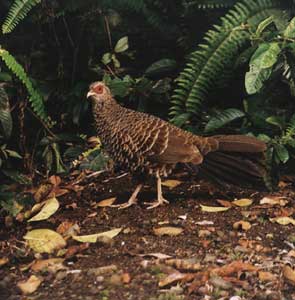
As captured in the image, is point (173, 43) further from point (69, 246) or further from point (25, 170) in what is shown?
point (69, 246)

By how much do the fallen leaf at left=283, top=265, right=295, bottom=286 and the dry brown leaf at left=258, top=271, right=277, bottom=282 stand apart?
0.08m

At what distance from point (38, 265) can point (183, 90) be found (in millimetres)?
2256

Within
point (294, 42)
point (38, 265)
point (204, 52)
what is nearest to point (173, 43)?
point (204, 52)

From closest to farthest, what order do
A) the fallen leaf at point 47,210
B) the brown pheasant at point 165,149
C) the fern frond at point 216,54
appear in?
the fallen leaf at point 47,210
the brown pheasant at point 165,149
the fern frond at point 216,54

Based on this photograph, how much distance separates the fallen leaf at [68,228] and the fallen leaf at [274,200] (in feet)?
4.91

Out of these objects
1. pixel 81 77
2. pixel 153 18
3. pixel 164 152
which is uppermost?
pixel 153 18

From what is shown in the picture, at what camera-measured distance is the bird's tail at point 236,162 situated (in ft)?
18.4

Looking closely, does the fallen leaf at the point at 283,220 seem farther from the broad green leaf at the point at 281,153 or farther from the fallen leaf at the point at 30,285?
the fallen leaf at the point at 30,285

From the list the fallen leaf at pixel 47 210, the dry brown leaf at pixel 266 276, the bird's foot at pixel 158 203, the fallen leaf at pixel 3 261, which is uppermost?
the fallen leaf at pixel 47 210

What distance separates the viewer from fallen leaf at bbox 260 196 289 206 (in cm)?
567

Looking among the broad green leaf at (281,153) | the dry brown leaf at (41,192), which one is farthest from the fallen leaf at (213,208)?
the dry brown leaf at (41,192)

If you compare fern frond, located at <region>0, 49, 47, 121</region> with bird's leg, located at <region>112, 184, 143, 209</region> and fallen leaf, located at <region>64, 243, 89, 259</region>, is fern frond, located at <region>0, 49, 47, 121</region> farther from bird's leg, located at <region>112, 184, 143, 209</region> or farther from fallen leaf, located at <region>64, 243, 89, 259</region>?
fallen leaf, located at <region>64, 243, 89, 259</region>

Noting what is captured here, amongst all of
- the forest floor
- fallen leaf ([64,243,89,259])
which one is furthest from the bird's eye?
fallen leaf ([64,243,89,259])

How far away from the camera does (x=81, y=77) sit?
22.4 ft
